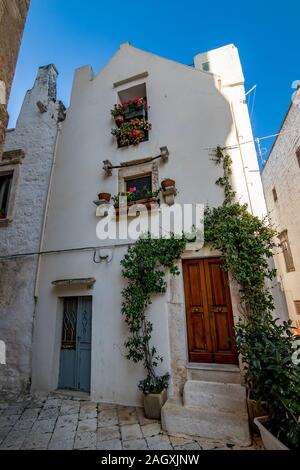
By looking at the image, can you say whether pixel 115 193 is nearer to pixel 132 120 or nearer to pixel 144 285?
pixel 132 120

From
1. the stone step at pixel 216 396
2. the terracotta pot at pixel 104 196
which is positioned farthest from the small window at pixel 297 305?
the terracotta pot at pixel 104 196

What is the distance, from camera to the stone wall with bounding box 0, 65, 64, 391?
4.75 m

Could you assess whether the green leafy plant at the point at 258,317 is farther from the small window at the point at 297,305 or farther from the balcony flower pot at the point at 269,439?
the small window at the point at 297,305

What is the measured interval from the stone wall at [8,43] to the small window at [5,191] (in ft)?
13.9

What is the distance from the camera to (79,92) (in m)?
6.59

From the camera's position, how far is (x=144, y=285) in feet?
13.7

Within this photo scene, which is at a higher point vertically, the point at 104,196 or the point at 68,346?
the point at 104,196

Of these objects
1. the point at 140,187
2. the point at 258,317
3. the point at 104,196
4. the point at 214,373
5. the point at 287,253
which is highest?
the point at 140,187

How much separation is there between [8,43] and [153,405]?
17.0 ft

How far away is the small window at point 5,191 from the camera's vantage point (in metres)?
5.88

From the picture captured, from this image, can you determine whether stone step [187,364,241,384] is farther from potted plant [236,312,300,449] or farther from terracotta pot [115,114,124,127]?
terracotta pot [115,114,124,127]

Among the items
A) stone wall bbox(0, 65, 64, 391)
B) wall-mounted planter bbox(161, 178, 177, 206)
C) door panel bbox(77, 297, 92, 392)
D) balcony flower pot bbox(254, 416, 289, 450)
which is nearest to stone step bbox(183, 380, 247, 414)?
balcony flower pot bbox(254, 416, 289, 450)

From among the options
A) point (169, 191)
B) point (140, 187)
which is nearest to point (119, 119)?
point (140, 187)

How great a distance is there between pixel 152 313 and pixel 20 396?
10.5 feet
